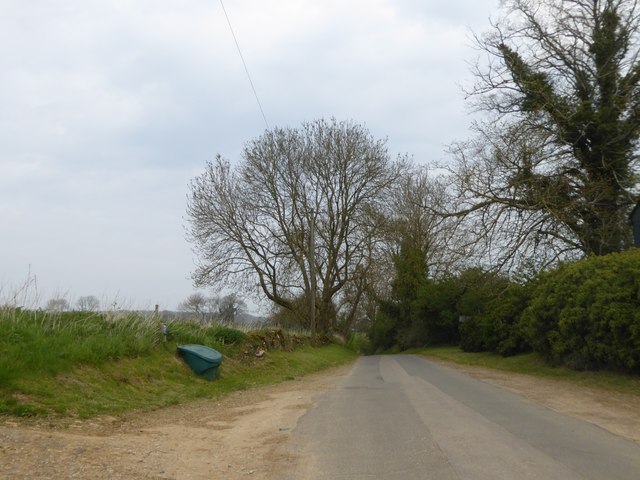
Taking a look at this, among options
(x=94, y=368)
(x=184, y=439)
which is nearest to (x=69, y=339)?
(x=94, y=368)

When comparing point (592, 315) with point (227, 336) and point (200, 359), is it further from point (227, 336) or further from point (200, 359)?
point (227, 336)

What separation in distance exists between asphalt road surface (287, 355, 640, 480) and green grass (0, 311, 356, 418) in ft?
12.0

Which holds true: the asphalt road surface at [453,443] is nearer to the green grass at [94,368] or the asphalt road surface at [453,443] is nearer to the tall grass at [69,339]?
the green grass at [94,368]

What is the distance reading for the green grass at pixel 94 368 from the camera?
960cm

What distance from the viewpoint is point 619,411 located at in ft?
35.9

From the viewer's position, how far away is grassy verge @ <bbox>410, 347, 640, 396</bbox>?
14.6 m

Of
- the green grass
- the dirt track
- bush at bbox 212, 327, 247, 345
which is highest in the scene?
bush at bbox 212, 327, 247, 345

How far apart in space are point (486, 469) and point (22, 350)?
822 cm

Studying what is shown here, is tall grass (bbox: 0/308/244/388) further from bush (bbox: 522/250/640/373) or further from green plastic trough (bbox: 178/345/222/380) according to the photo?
bush (bbox: 522/250/640/373)

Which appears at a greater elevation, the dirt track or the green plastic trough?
the green plastic trough

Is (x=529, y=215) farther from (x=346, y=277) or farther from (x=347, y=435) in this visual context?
(x=346, y=277)

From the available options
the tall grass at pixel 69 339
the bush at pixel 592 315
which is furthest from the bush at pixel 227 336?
the bush at pixel 592 315


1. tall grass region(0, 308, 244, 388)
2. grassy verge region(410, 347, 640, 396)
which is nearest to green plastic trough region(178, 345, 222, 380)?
tall grass region(0, 308, 244, 388)

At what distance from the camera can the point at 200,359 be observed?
50.5 feet
